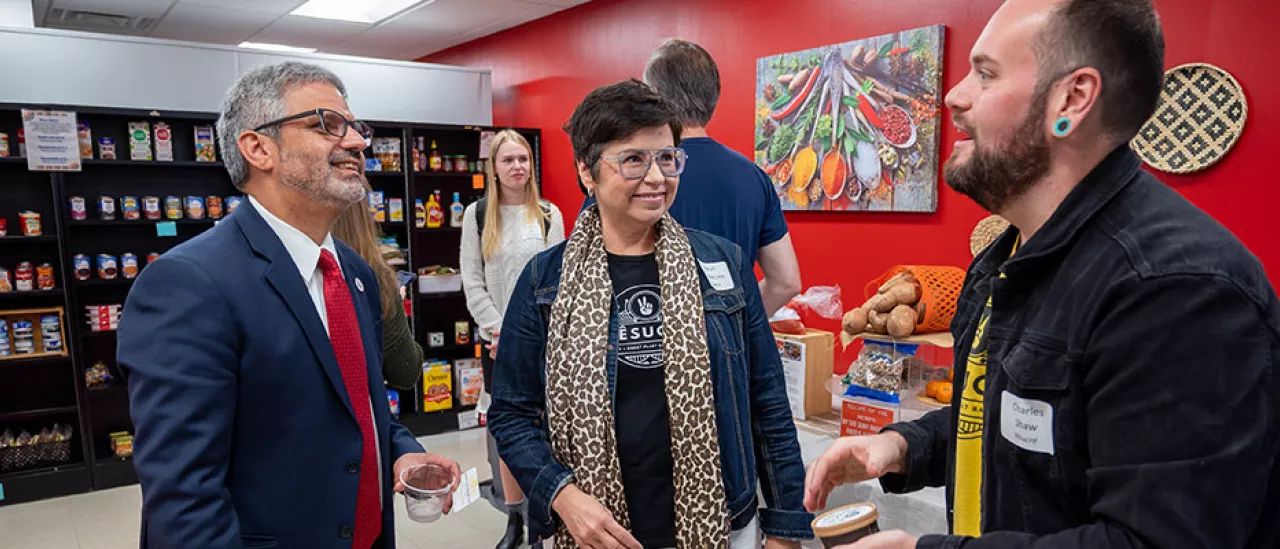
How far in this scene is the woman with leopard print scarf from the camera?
4.92ft

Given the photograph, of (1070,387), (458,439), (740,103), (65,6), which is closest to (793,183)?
(740,103)

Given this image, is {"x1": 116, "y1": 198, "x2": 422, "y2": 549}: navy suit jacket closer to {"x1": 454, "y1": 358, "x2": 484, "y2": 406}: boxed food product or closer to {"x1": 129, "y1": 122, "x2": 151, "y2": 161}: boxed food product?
{"x1": 129, "y1": 122, "x2": 151, "y2": 161}: boxed food product

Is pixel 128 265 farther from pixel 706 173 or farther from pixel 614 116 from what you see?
pixel 614 116

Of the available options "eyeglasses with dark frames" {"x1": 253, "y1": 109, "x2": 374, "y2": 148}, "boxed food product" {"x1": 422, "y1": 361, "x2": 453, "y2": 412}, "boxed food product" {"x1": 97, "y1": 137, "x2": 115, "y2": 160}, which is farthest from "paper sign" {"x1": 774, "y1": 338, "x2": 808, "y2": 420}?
"boxed food product" {"x1": 97, "y1": 137, "x2": 115, "y2": 160}

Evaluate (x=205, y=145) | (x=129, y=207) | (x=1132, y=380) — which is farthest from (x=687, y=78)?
(x=129, y=207)

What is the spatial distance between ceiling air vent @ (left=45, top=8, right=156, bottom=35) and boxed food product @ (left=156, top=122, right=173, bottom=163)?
100 inches

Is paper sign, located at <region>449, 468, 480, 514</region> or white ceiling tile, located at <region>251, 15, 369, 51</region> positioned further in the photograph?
white ceiling tile, located at <region>251, 15, 369, 51</region>

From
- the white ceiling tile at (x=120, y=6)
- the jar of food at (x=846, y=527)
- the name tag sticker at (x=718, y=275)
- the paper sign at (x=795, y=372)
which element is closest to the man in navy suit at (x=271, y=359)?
the name tag sticker at (x=718, y=275)

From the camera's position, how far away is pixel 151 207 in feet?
14.7

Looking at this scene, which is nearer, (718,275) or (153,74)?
(718,275)

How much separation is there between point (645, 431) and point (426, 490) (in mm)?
439

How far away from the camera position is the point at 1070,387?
788 millimetres

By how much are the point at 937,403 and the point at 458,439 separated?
12.4 feet

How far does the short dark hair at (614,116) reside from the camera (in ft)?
5.18
